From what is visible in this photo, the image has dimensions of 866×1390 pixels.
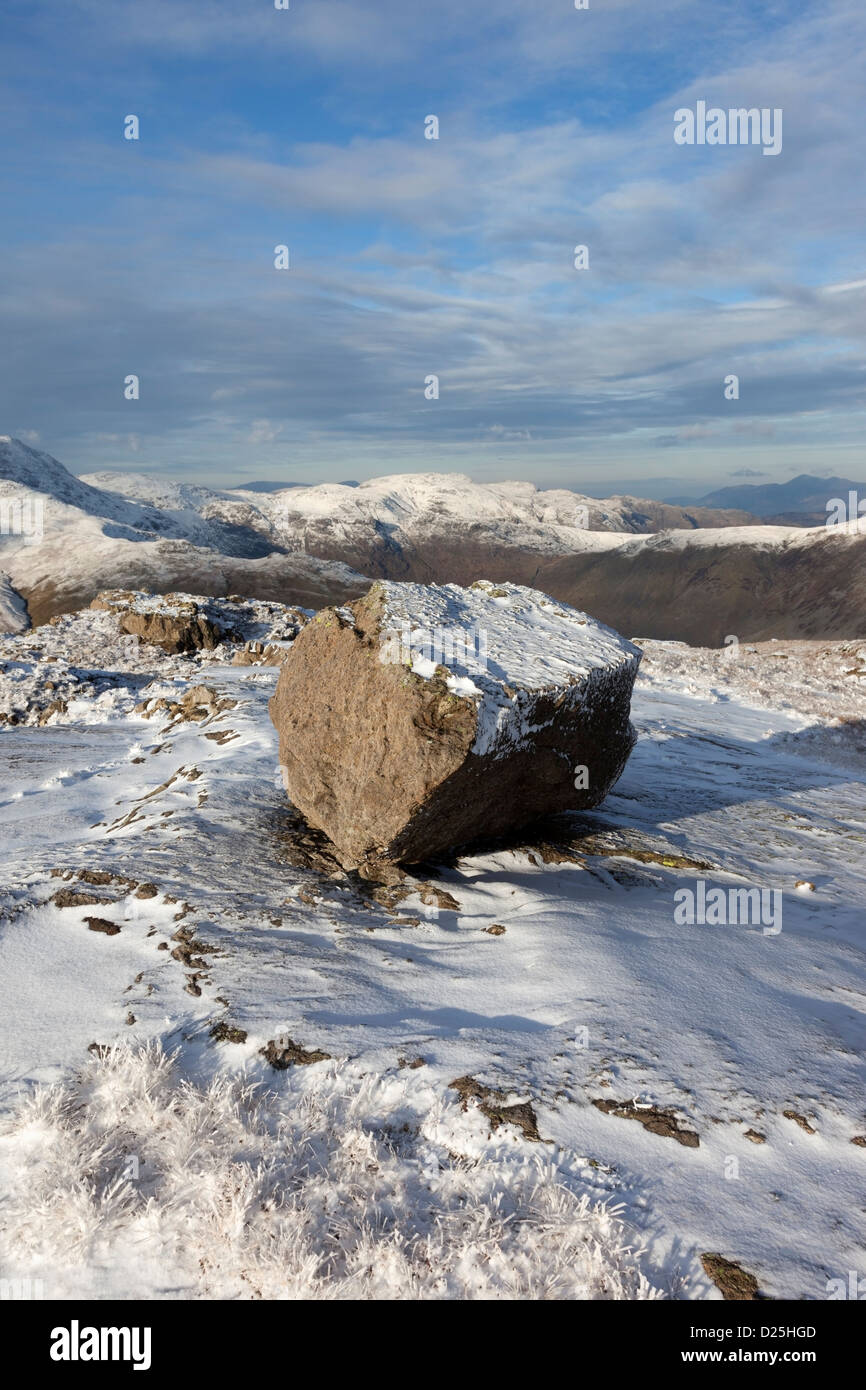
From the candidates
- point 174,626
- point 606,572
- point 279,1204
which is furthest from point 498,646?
point 606,572

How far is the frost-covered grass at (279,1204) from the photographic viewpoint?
324cm

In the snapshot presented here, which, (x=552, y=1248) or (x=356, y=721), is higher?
(x=356, y=721)

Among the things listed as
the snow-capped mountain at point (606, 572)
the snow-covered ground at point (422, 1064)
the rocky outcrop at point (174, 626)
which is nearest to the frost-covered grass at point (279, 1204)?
the snow-covered ground at point (422, 1064)

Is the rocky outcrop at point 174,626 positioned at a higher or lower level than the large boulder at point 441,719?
higher

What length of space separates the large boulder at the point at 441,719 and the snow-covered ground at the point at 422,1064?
69cm

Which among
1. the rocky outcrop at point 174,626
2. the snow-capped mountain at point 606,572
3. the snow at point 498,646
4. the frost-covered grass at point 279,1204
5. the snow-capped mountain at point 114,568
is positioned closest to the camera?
the frost-covered grass at point 279,1204

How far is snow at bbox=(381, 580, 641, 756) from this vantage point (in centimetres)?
718

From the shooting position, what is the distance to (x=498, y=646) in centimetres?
819

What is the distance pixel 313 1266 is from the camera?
314cm

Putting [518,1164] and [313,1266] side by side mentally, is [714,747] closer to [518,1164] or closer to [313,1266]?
[518,1164]

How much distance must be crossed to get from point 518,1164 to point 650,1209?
68 cm

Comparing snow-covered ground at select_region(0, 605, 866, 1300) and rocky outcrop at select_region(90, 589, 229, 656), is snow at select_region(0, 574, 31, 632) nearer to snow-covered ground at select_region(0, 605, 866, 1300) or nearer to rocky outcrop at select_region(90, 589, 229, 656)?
rocky outcrop at select_region(90, 589, 229, 656)

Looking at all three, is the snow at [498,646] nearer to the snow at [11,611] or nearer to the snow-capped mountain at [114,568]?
the snow-capped mountain at [114,568]

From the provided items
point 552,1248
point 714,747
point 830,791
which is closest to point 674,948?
point 552,1248
